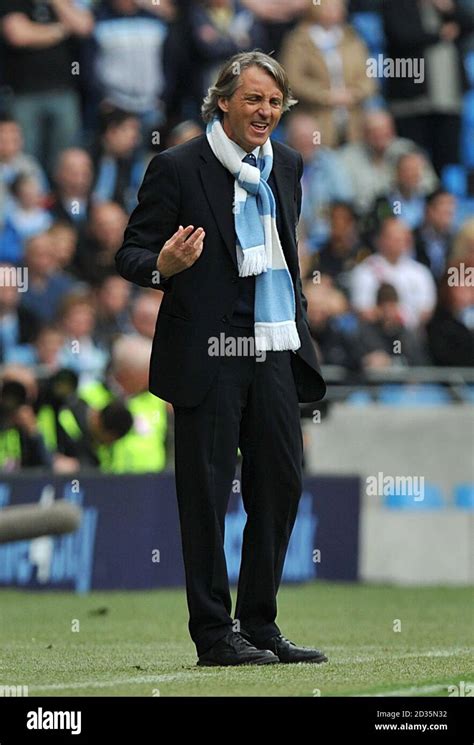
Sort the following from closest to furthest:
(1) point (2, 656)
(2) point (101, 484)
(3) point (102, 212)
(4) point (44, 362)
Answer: (1) point (2, 656) → (2) point (101, 484) → (4) point (44, 362) → (3) point (102, 212)

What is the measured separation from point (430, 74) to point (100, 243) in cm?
456

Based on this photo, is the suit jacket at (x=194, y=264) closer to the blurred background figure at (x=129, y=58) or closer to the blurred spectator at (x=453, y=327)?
the blurred spectator at (x=453, y=327)

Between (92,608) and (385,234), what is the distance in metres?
5.87

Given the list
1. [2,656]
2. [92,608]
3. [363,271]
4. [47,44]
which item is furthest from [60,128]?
[2,656]

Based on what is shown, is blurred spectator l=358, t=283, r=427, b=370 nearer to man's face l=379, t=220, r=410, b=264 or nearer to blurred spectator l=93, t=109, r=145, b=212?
man's face l=379, t=220, r=410, b=264

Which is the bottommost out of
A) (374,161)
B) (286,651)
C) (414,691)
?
(414,691)

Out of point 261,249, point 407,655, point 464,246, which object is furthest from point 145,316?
point 261,249

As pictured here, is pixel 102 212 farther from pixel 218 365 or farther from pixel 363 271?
pixel 218 365

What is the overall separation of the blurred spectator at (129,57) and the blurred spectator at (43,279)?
7.41ft

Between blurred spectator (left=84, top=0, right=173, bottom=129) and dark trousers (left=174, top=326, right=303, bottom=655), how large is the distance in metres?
10.2

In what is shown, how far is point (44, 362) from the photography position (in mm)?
14297

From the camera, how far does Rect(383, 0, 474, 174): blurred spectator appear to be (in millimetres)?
18422

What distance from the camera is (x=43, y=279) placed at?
15461 millimetres

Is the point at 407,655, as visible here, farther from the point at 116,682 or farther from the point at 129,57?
the point at 129,57
